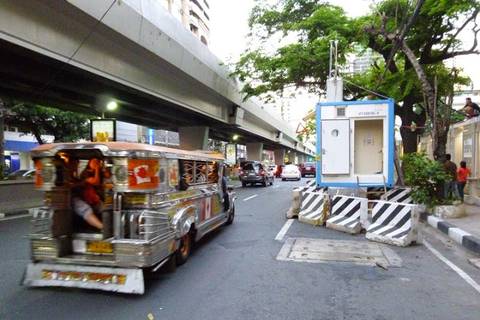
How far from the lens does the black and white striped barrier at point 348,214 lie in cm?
1124

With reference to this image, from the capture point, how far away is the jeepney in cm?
591

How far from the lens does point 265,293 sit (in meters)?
6.11

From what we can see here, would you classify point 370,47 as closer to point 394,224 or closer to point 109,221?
point 394,224

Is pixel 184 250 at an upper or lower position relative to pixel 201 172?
lower

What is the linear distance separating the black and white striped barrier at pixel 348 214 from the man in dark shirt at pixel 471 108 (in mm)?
7462

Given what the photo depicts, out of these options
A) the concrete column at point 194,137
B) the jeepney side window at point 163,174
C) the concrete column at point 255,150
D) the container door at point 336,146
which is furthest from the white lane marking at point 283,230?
the concrete column at point 255,150

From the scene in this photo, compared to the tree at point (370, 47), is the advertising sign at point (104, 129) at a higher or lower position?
lower

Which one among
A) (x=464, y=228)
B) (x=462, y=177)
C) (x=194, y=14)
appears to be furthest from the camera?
(x=194, y=14)

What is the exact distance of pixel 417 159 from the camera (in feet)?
44.6

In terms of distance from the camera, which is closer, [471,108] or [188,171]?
[188,171]

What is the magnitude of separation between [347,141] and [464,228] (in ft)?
13.3

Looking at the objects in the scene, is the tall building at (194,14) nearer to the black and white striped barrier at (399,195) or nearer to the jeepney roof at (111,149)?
the black and white striped barrier at (399,195)

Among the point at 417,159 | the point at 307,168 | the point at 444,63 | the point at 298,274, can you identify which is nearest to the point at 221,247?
the point at 298,274

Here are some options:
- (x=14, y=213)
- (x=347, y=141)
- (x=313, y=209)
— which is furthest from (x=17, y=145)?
(x=347, y=141)
